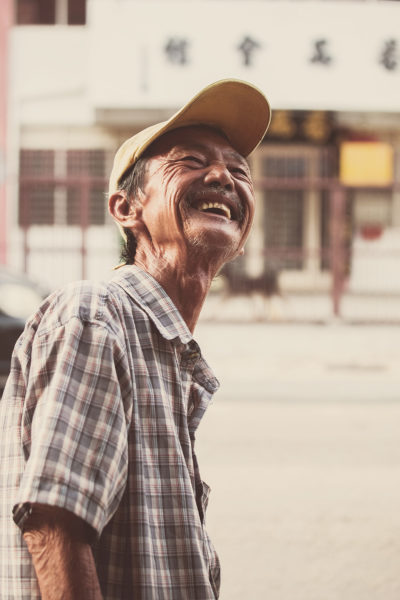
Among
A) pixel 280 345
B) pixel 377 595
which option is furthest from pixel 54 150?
pixel 377 595

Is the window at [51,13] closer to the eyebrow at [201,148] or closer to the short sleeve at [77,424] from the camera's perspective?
the eyebrow at [201,148]

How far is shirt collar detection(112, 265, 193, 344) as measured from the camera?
4.47ft

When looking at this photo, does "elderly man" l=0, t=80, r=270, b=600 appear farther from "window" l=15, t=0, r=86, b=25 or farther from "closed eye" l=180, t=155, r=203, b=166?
"window" l=15, t=0, r=86, b=25

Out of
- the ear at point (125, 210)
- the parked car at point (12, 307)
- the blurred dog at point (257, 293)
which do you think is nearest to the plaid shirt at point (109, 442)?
the ear at point (125, 210)

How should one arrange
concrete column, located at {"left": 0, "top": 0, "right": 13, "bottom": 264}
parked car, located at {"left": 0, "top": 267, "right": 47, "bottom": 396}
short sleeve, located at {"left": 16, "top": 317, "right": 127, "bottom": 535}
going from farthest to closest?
concrete column, located at {"left": 0, "top": 0, "right": 13, "bottom": 264} → parked car, located at {"left": 0, "top": 267, "right": 47, "bottom": 396} → short sleeve, located at {"left": 16, "top": 317, "right": 127, "bottom": 535}

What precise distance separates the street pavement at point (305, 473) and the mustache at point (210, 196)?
8.69ft

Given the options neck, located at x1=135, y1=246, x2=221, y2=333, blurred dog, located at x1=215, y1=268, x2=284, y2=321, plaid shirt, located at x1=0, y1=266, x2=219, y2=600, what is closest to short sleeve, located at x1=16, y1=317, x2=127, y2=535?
plaid shirt, located at x1=0, y1=266, x2=219, y2=600

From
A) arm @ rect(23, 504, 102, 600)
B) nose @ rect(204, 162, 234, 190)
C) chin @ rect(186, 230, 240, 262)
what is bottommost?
arm @ rect(23, 504, 102, 600)

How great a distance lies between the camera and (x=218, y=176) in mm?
1521

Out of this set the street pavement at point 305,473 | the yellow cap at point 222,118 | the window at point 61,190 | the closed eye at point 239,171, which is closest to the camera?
the yellow cap at point 222,118

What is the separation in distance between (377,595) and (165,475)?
2910 millimetres

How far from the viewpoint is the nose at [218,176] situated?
1.52m

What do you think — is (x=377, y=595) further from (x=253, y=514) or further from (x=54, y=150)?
(x=54, y=150)

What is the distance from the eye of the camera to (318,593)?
3.83 meters
